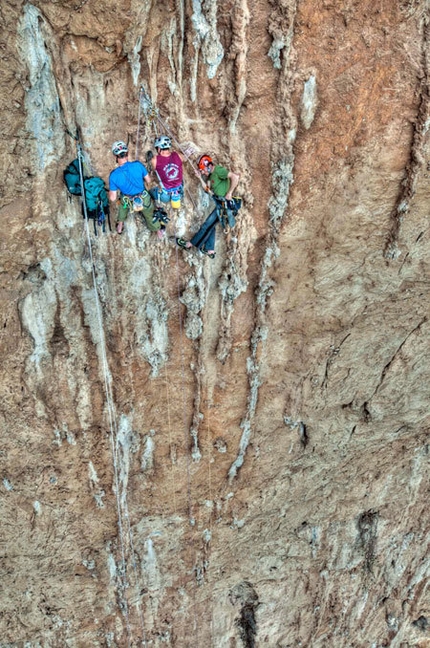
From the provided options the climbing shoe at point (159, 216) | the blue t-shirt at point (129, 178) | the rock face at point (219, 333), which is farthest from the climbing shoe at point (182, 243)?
the blue t-shirt at point (129, 178)

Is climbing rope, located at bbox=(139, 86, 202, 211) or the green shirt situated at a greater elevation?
climbing rope, located at bbox=(139, 86, 202, 211)

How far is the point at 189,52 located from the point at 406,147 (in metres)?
2.32

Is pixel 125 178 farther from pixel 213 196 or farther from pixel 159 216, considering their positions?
pixel 213 196

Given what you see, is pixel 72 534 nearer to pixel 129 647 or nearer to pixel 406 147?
pixel 129 647

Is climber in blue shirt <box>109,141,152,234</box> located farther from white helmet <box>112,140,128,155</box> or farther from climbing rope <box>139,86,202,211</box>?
climbing rope <box>139,86,202,211</box>

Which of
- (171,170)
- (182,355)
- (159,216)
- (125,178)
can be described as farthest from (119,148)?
(182,355)

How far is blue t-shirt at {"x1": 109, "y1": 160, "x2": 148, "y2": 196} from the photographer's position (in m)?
4.87

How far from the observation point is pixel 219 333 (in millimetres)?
6129

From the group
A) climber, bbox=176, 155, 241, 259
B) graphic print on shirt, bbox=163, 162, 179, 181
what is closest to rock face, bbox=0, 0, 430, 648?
climber, bbox=176, 155, 241, 259

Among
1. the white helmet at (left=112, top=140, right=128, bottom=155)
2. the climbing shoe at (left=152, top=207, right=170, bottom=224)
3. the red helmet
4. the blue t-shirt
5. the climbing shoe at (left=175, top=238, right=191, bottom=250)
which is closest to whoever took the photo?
the white helmet at (left=112, top=140, right=128, bottom=155)

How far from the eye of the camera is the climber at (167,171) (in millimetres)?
4882

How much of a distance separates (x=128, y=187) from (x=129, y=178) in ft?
0.26

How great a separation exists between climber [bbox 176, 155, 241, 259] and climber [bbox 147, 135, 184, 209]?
23 centimetres

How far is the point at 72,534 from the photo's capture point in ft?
23.1
